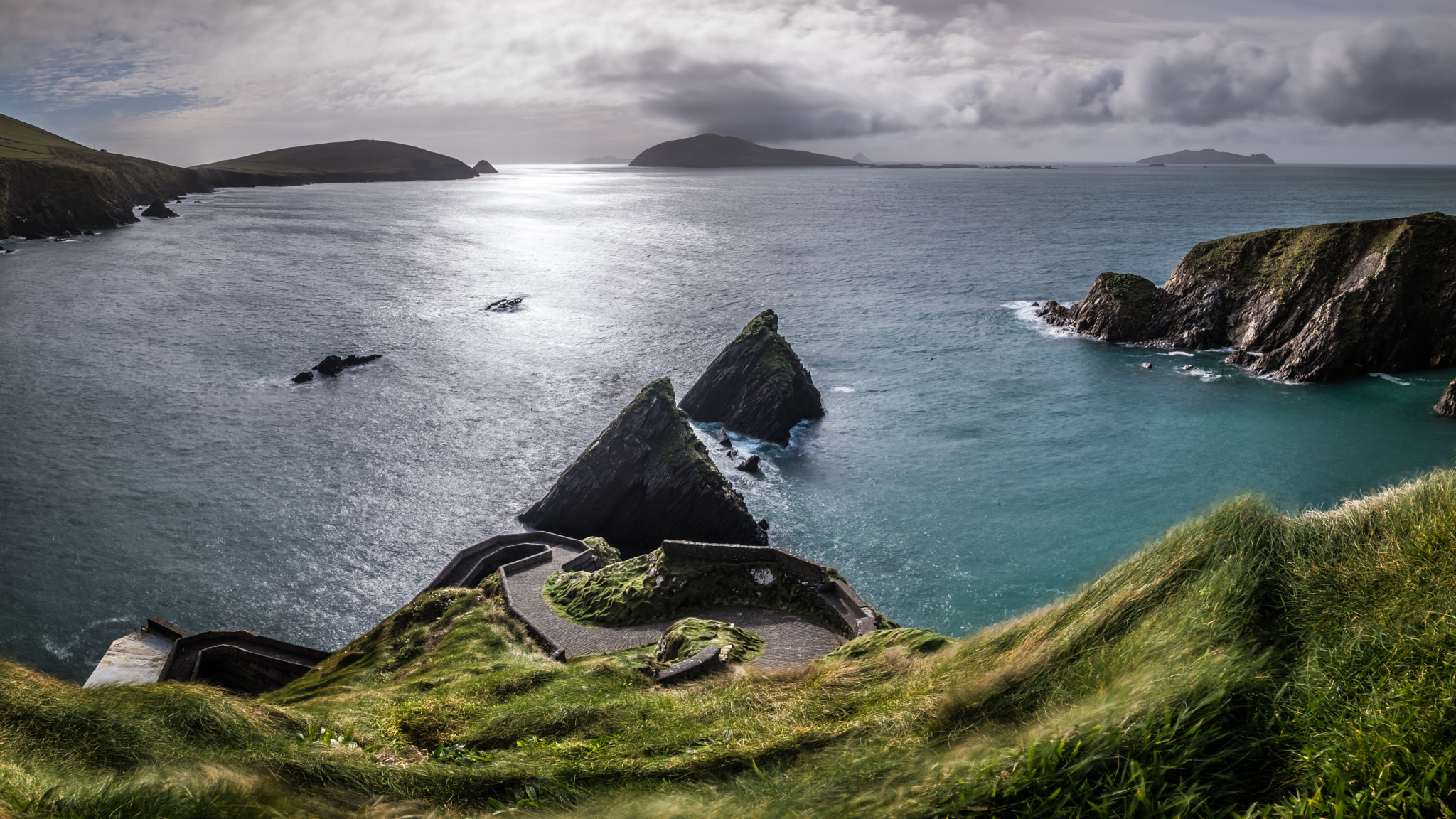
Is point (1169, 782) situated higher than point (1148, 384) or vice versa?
point (1169, 782)

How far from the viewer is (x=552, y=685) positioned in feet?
56.6

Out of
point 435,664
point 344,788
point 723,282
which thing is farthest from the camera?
point 723,282

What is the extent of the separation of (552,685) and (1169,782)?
14656mm

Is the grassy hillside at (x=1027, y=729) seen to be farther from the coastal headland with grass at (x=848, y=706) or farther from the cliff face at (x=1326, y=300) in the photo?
the cliff face at (x=1326, y=300)

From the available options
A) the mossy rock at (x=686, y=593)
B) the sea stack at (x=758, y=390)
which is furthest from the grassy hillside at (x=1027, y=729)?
the sea stack at (x=758, y=390)

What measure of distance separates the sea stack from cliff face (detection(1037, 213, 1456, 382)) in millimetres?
36776

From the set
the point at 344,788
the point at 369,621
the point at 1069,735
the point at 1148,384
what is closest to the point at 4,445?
the point at 369,621

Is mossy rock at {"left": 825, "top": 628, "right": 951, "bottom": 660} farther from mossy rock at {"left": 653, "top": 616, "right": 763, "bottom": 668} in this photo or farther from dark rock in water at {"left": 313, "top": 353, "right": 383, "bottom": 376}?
dark rock in water at {"left": 313, "top": 353, "right": 383, "bottom": 376}

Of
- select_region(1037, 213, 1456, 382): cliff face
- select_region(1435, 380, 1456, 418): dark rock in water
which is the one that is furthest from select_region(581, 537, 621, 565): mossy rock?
select_region(1435, 380, 1456, 418): dark rock in water

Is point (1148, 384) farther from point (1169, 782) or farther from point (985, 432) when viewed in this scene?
point (1169, 782)

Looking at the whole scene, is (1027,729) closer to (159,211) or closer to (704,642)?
(704,642)

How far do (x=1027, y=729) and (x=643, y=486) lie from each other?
3465cm

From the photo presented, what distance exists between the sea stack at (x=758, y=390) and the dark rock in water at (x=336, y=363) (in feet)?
99.9

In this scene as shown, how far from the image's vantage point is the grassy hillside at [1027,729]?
499 centimetres
